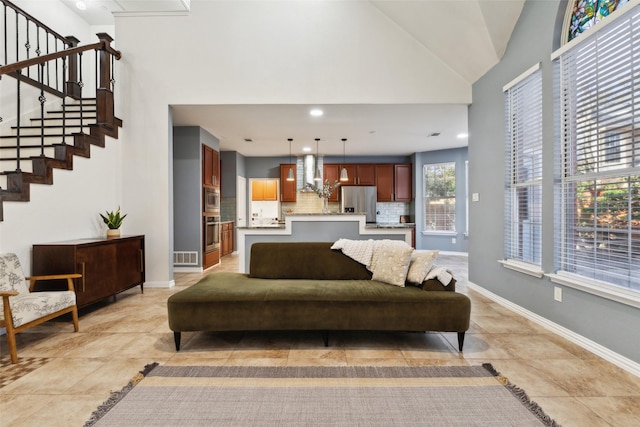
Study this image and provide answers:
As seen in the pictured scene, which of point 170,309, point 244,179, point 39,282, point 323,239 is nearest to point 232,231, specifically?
point 244,179

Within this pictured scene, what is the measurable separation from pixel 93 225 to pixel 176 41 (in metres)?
2.75

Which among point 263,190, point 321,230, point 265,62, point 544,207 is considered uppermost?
point 265,62

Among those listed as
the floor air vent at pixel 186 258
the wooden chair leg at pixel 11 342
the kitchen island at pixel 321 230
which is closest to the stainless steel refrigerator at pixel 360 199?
the kitchen island at pixel 321 230

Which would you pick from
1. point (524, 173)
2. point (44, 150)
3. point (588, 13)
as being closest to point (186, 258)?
point (44, 150)

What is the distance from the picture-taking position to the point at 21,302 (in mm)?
2414

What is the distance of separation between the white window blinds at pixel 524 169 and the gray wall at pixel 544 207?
0.12m

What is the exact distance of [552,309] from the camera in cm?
290

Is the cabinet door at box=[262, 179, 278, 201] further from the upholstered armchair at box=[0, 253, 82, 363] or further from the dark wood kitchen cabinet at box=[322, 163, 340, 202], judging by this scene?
the upholstered armchair at box=[0, 253, 82, 363]

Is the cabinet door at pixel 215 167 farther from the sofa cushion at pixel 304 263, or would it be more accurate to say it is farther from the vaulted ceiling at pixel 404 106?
the sofa cushion at pixel 304 263

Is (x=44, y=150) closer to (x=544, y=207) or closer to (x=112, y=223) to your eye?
(x=112, y=223)

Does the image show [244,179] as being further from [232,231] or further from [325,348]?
[325,348]

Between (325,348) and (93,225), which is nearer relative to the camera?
(325,348)

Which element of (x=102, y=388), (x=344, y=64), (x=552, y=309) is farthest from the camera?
(x=344, y=64)

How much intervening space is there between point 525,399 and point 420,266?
114cm
